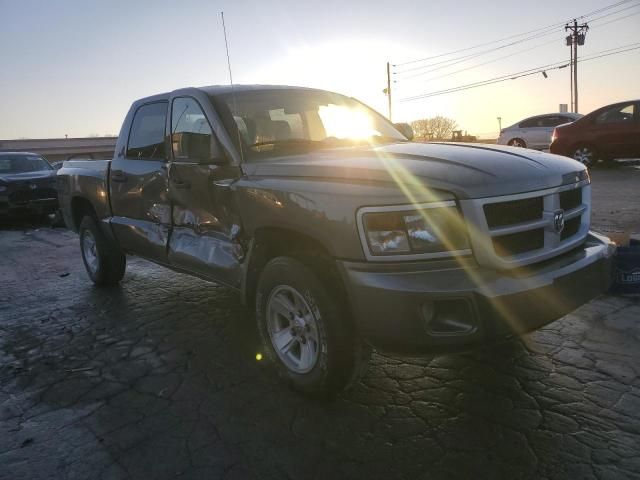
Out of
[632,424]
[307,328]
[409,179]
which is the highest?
[409,179]

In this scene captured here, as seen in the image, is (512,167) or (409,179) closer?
(409,179)

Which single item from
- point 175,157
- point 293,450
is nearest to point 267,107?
point 175,157

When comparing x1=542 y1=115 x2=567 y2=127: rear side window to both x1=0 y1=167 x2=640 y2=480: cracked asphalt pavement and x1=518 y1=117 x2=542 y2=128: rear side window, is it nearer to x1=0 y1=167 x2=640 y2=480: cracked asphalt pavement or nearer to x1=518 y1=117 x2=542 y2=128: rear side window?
x1=518 y1=117 x2=542 y2=128: rear side window

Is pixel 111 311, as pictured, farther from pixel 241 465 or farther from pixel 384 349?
pixel 384 349

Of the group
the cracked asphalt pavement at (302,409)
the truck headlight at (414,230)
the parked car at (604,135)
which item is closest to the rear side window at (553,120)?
the parked car at (604,135)

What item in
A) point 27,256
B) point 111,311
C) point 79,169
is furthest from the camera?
point 27,256

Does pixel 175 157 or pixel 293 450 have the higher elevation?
pixel 175 157

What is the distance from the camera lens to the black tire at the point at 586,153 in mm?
13305

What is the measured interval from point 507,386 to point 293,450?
1338mm

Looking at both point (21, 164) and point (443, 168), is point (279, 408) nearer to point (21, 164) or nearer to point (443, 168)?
point (443, 168)

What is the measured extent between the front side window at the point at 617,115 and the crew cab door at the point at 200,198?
12.3 meters

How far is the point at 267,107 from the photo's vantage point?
12.4ft

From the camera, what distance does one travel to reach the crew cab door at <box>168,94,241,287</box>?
3385 millimetres

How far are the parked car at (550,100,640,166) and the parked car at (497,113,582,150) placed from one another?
4.04m
